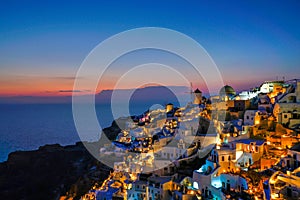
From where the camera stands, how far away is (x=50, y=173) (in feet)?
217

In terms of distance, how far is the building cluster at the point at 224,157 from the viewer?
21141 millimetres

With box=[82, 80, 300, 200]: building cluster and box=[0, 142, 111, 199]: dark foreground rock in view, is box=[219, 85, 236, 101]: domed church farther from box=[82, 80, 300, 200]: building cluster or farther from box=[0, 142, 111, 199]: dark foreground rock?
box=[0, 142, 111, 199]: dark foreground rock

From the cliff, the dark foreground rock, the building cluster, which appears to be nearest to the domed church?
the building cluster

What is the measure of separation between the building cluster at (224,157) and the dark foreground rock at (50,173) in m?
10.2

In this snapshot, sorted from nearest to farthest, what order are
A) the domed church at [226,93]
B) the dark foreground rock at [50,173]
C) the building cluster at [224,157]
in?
the building cluster at [224,157] → the domed church at [226,93] → the dark foreground rock at [50,173]

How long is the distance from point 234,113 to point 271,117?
21.6 ft

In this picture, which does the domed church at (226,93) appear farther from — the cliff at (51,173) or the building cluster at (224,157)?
the cliff at (51,173)

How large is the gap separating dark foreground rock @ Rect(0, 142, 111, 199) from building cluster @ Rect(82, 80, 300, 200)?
1024 cm

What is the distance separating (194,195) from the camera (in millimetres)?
22688

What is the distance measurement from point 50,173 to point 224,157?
53.2 meters

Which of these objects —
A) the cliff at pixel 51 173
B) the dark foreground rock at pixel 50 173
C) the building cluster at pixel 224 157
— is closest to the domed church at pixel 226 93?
the building cluster at pixel 224 157

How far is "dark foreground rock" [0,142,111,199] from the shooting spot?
48144 mm

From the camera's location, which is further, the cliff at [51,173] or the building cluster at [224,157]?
the cliff at [51,173]

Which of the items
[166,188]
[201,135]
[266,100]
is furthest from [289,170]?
[266,100]
